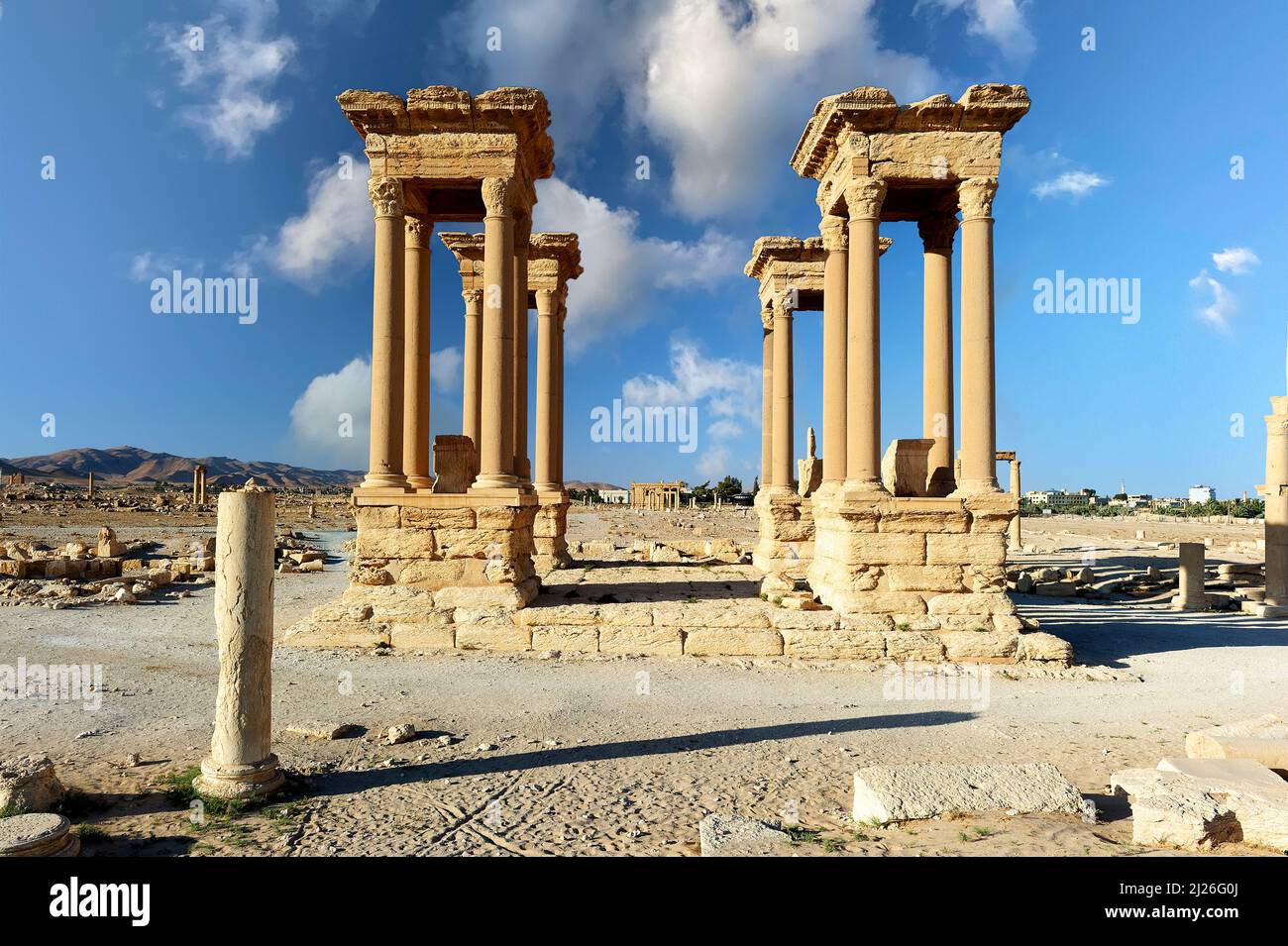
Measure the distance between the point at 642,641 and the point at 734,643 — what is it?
1490 millimetres

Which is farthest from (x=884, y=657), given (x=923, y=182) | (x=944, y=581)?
(x=923, y=182)

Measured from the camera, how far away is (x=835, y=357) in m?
14.6

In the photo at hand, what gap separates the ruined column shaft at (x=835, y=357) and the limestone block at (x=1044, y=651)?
4543 millimetres

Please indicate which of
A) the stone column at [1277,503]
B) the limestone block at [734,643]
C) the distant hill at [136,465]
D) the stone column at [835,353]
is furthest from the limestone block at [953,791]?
the distant hill at [136,465]

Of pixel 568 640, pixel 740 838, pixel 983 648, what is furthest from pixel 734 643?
pixel 740 838

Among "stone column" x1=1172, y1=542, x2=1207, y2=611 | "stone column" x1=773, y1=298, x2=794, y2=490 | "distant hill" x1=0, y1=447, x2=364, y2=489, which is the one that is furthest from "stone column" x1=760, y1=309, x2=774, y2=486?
"distant hill" x1=0, y1=447, x2=364, y2=489

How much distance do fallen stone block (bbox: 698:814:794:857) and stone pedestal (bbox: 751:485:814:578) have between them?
46.2ft

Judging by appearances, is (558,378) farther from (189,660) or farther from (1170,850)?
(1170,850)

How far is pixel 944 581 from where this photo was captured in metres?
12.4

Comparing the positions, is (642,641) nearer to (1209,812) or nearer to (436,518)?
(436,518)

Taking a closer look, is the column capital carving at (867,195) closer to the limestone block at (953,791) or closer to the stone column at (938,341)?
the stone column at (938,341)

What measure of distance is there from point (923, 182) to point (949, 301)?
2.59 meters

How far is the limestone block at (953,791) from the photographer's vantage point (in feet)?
17.7

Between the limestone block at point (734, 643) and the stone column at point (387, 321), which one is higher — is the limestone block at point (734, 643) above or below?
below
